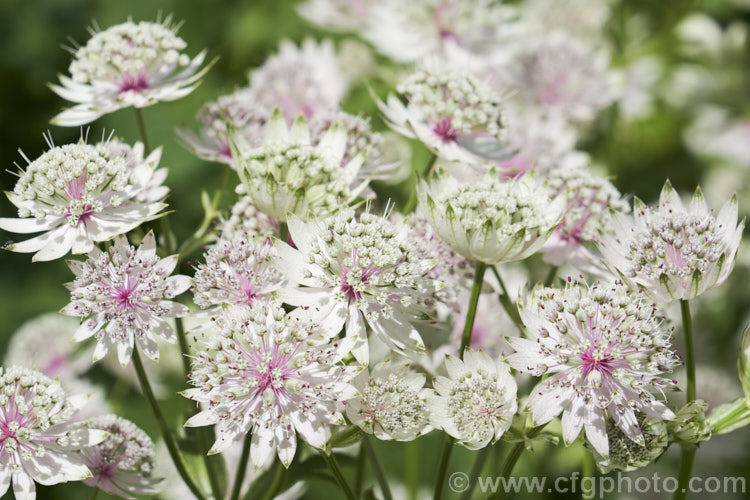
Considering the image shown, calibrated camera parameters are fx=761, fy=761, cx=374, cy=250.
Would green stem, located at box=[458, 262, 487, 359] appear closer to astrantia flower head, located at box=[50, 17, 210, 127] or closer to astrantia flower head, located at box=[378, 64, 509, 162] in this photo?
astrantia flower head, located at box=[378, 64, 509, 162]

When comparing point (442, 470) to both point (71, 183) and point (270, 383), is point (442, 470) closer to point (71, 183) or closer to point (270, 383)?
point (270, 383)

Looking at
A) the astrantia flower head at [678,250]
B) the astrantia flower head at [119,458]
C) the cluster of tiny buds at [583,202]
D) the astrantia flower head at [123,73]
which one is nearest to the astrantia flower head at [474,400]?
the astrantia flower head at [678,250]

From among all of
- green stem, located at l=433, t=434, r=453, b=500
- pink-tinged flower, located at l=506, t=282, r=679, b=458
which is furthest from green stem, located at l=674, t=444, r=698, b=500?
green stem, located at l=433, t=434, r=453, b=500

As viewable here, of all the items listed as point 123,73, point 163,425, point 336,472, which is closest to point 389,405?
point 336,472

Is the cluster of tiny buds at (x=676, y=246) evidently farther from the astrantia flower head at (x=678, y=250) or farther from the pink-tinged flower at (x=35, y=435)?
the pink-tinged flower at (x=35, y=435)

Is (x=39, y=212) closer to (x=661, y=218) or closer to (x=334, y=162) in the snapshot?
(x=334, y=162)
